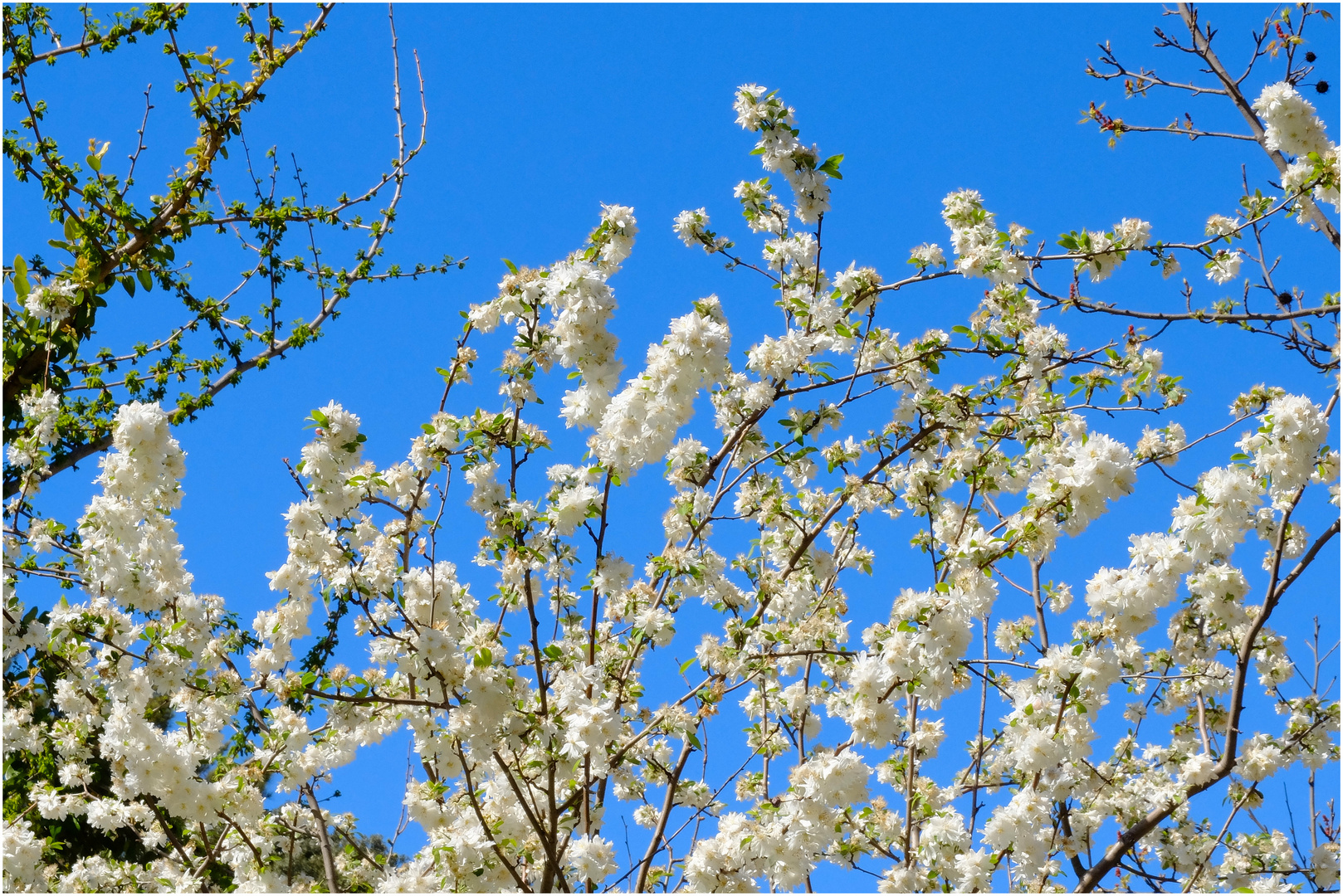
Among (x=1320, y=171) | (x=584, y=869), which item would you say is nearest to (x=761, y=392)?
(x=584, y=869)

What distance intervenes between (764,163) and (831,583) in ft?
6.29

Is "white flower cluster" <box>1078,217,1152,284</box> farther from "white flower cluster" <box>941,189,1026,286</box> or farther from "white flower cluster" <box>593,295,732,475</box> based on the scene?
"white flower cluster" <box>593,295,732,475</box>

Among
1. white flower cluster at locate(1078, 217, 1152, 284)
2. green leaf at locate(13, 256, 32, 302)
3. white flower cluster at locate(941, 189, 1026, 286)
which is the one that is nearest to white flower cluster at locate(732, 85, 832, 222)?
white flower cluster at locate(941, 189, 1026, 286)

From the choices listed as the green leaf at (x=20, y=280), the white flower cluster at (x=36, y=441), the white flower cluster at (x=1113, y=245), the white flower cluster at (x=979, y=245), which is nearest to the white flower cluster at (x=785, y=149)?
the white flower cluster at (x=979, y=245)

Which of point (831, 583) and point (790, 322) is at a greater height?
point (790, 322)

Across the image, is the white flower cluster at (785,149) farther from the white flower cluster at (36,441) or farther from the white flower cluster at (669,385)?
the white flower cluster at (36,441)

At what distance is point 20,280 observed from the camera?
19.1 ft

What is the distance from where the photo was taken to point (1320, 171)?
395 centimetres

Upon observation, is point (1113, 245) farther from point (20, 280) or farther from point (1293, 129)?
point (20, 280)

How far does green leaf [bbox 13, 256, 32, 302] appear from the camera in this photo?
5.81 metres

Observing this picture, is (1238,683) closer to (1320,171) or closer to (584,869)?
(1320,171)

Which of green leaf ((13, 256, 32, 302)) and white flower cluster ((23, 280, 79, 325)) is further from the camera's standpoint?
green leaf ((13, 256, 32, 302))

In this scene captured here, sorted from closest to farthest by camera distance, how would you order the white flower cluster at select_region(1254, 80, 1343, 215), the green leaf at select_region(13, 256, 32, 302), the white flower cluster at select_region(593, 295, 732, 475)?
the white flower cluster at select_region(593, 295, 732, 475) < the white flower cluster at select_region(1254, 80, 1343, 215) < the green leaf at select_region(13, 256, 32, 302)

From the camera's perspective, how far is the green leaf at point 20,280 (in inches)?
229
